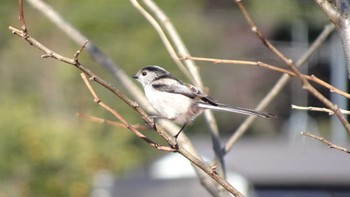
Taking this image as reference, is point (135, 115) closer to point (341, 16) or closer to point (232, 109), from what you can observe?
point (232, 109)

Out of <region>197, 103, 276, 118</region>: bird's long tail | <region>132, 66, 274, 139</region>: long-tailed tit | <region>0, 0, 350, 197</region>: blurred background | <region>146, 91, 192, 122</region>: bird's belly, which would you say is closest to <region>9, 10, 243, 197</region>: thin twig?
<region>197, 103, 276, 118</region>: bird's long tail

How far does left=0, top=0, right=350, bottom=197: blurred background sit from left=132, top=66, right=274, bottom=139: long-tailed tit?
3.67 m

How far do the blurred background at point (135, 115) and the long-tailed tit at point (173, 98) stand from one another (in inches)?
144

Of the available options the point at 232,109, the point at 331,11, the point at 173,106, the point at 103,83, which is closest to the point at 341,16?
the point at 331,11

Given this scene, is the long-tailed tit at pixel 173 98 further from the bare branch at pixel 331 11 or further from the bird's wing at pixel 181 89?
the bare branch at pixel 331 11

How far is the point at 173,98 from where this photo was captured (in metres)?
3.93

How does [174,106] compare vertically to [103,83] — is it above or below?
above

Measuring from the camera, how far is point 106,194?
1088 centimetres

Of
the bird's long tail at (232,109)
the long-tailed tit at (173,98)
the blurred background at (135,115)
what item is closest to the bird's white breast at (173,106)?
the long-tailed tit at (173,98)

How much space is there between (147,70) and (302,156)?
8.53 metres

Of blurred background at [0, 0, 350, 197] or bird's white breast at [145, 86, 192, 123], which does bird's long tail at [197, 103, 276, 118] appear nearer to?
bird's white breast at [145, 86, 192, 123]

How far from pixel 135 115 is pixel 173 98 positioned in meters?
11.3

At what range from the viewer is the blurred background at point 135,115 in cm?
1098

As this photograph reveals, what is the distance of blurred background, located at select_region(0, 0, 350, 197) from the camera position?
36.0 ft
